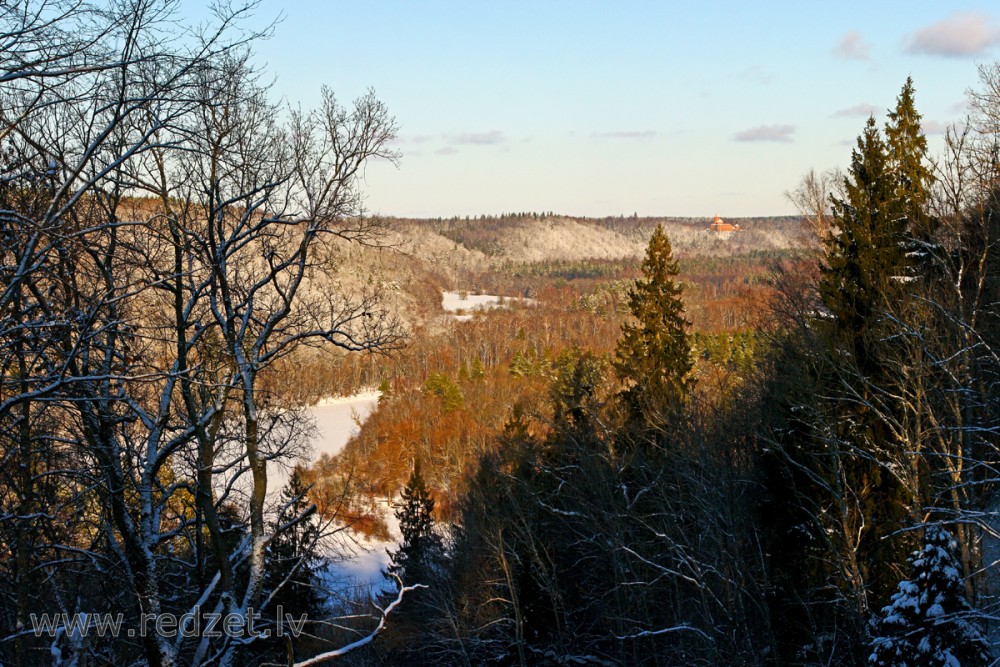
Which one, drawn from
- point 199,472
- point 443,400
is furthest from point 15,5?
point 443,400

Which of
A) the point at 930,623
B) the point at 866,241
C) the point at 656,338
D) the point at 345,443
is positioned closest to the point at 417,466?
the point at 656,338

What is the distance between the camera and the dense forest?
5.46 metres

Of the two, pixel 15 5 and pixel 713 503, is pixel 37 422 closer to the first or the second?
pixel 15 5

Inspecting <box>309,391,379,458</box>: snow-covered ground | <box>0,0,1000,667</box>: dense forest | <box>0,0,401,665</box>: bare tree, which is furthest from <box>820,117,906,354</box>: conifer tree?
<box>309,391,379,458</box>: snow-covered ground

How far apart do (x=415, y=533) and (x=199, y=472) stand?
1980cm

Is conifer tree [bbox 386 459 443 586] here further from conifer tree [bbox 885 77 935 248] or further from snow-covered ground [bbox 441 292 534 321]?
snow-covered ground [bbox 441 292 534 321]

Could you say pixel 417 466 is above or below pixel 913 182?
below

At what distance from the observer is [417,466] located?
1060 inches

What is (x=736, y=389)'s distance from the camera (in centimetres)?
2195

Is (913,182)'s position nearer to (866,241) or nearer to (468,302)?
(866,241)

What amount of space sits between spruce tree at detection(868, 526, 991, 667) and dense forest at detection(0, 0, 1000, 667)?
0.04m

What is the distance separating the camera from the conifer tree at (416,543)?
24.7 metres

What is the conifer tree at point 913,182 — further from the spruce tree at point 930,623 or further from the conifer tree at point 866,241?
the spruce tree at point 930,623

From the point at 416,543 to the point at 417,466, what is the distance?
269cm
